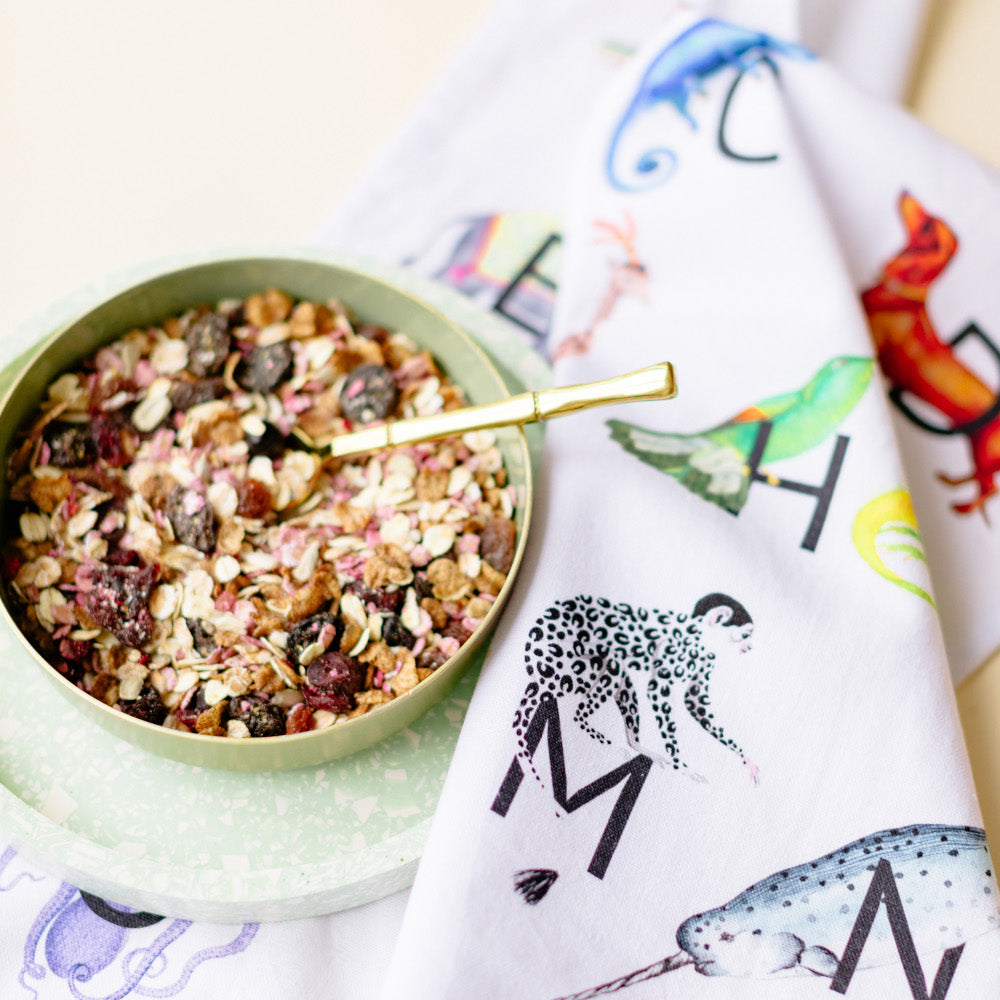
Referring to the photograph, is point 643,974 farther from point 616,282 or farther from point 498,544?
point 616,282

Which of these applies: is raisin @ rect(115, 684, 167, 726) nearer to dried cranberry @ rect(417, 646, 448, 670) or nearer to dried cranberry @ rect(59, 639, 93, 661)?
dried cranberry @ rect(59, 639, 93, 661)

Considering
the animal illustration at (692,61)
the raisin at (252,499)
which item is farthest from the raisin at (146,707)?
the animal illustration at (692,61)

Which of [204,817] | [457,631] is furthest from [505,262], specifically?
[204,817]

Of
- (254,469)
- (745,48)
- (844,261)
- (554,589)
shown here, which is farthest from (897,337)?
(254,469)

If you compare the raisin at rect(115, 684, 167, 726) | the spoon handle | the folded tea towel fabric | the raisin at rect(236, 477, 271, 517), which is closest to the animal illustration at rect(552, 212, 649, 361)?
the folded tea towel fabric

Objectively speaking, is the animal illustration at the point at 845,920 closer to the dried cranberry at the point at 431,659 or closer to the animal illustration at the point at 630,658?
the animal illustration at the point at 630,658
